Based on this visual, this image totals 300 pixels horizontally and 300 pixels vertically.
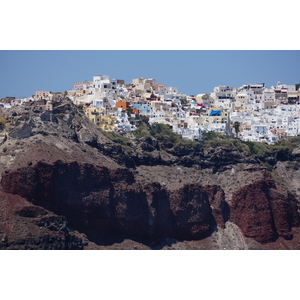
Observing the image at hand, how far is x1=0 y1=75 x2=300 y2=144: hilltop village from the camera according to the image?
294 ft

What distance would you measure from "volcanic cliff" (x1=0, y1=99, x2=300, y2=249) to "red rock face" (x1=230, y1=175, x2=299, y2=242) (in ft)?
0.31

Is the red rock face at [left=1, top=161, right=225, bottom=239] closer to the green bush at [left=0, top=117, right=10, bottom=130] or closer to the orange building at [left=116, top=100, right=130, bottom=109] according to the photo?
the green bush at [left=0, top=117, right=10, bottom=130]

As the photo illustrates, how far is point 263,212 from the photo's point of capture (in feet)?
243

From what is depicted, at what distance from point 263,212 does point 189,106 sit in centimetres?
3900

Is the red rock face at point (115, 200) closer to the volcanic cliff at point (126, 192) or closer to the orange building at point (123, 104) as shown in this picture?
the volcanic cliff at point (126, 192)

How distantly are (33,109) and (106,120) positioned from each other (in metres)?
15.2

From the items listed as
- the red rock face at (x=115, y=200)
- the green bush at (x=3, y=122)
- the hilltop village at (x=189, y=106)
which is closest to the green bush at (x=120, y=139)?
the hilltop village at (x=189, y=106)

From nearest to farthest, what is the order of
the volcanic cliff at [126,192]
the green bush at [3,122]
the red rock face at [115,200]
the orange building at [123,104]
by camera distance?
the volcanic cliff at [126,192] < the red rock face at [115,200] < the green bush at [3,122] < the orange building at [123,104]

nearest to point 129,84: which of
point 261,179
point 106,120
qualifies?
point 106,120

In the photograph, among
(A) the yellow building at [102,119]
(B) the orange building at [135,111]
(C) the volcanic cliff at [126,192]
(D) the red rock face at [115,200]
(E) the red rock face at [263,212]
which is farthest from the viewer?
(B) the orange building at [135,111]

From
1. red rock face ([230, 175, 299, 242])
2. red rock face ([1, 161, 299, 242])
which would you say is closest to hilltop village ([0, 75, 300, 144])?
red rock face ([1, 161, 299, 242])

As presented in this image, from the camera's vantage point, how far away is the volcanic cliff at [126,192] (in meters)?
60.5

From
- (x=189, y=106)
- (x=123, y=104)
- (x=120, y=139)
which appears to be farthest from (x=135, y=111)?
(x=189, y=106)

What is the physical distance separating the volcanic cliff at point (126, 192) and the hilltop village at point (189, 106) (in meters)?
6.43
